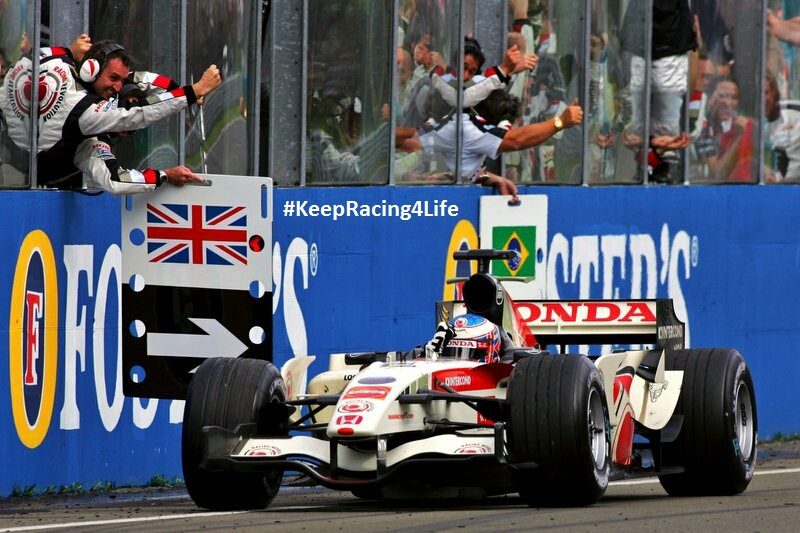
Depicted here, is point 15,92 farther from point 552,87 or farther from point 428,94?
point 552,87

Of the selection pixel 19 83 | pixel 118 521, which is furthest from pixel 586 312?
pixel 19 83

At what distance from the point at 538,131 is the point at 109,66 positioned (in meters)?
5.10

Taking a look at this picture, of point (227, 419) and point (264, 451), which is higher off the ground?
point (227, 419)

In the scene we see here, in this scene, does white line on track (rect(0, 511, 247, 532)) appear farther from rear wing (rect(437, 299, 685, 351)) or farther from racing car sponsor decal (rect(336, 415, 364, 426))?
rear wing (rect(437, 299, 685, 351))

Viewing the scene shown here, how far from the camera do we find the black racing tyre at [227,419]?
10.5m

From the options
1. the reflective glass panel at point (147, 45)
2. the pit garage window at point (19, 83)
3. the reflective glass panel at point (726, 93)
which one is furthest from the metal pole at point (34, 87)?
the reflective glass panel at point (726, 93)

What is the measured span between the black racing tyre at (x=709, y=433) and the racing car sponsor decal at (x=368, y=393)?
2.60m

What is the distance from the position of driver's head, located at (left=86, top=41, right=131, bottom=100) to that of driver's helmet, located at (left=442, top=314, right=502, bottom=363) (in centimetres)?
295

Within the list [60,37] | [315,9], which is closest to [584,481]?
[60,37]

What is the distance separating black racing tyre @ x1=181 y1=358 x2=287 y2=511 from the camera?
10.5 metres

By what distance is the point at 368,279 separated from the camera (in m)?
14.8

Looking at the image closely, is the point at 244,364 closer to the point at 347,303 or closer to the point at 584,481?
the point at 584,481

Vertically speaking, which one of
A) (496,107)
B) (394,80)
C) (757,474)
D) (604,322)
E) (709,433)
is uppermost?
(394,80)

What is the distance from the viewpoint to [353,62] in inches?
597
